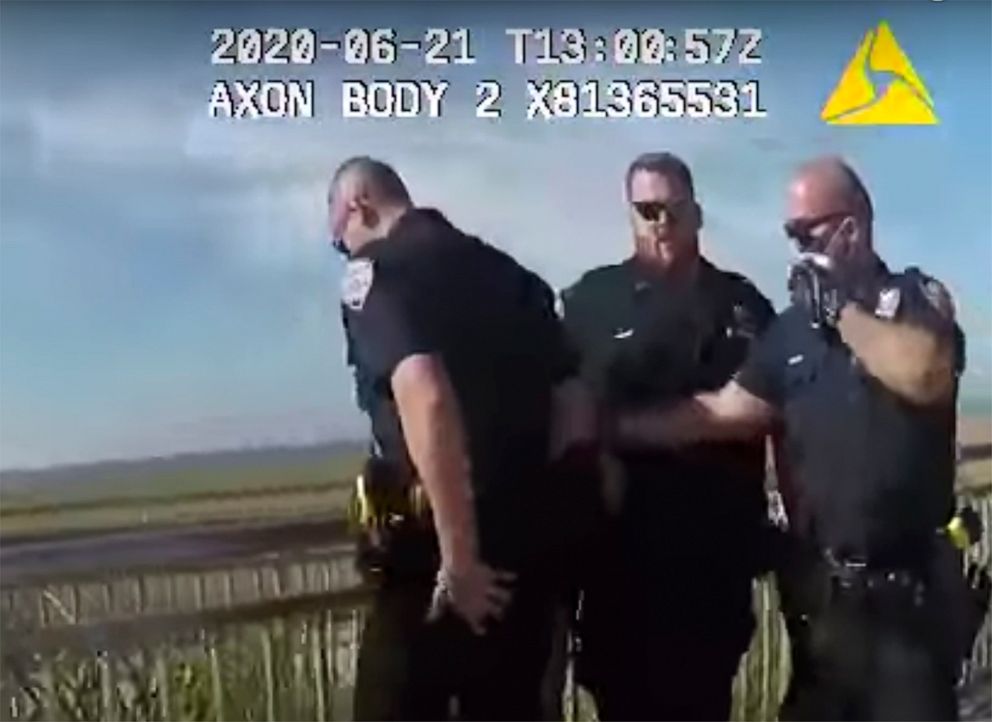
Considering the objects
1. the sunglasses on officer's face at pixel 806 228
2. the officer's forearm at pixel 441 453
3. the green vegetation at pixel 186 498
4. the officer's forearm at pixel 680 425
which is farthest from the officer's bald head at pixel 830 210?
the green vegetation at pixel 186 498

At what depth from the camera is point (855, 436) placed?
2.03m

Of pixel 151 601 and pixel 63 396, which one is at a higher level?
pixel 63 396

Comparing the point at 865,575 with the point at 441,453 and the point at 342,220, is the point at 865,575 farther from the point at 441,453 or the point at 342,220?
the point at 342,220

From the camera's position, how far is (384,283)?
78.9 inches

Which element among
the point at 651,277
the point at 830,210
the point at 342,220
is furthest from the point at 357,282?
the point at 830,210

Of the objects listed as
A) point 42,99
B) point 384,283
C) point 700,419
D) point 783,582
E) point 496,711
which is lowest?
point 496,711

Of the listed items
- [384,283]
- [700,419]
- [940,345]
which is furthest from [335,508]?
[940,345]

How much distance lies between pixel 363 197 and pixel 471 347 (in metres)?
0.21

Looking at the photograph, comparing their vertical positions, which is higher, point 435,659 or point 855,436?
point 855,436

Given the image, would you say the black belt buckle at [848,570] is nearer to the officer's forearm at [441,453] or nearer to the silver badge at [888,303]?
the silver badge at [888,303]

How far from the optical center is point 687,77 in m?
2.04

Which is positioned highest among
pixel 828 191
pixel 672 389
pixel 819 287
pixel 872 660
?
pixel 828 191

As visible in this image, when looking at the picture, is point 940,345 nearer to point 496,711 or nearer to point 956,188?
point 956,188

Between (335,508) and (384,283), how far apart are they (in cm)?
25
